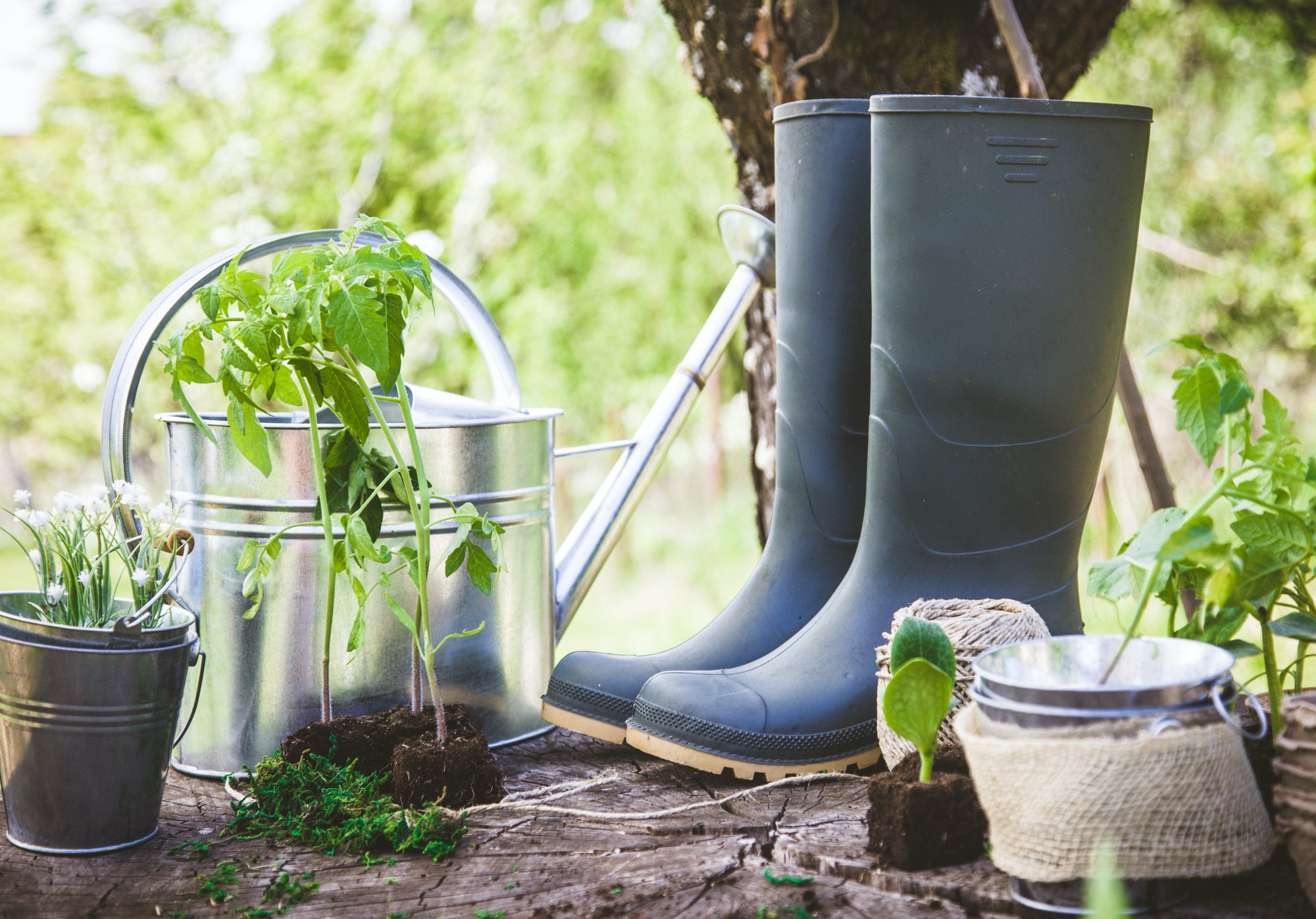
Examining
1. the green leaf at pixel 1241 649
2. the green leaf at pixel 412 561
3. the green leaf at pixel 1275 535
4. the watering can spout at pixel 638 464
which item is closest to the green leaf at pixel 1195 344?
the green leaf at pixel 1275 535

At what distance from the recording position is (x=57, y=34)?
236 inches

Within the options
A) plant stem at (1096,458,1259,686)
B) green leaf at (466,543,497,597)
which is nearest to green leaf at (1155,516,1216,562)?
plant stem at (1096,458,1259,686)

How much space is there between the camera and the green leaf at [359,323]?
3.32 ft

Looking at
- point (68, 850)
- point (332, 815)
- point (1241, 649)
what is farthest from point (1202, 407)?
point (68, 850)

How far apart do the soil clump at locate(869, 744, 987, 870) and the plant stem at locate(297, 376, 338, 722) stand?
58 centimetres

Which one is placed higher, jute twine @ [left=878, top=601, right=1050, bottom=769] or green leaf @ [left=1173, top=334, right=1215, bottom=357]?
green leaf @ [left=1173, top=334, right=1215, bottom=357]

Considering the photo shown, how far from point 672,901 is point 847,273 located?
844 millimetres

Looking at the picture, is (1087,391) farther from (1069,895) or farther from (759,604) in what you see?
(1069,895)

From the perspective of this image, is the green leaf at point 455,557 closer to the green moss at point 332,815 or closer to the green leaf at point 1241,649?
the green moss at point 332,815

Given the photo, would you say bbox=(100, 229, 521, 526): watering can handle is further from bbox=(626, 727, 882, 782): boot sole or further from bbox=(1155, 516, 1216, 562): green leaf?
bbox=(1155, 516, 1216, 562): green leaf

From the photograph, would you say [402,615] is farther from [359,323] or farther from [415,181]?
[415,181]

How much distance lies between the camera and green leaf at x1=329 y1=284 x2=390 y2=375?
1.01 m

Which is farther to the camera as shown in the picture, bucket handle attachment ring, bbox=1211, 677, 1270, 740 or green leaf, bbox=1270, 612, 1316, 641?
green leaf, bbox=1270, 612, 1316, 641

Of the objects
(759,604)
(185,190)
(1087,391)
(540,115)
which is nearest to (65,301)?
(185,190)
